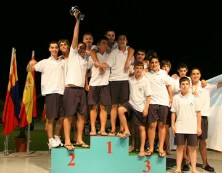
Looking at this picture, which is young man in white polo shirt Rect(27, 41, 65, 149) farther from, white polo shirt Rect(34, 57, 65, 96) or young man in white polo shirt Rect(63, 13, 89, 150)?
young man in white polo shirt Rect(63, 13, 89, 150)

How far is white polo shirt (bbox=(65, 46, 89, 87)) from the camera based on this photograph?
734 cm

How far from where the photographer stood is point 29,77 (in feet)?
32.9

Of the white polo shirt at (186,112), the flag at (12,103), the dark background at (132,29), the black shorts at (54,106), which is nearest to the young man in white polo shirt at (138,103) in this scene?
the white polo shirt at (186,112)

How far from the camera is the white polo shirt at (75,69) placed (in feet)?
24.1

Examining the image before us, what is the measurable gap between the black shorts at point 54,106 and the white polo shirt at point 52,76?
0.08 m

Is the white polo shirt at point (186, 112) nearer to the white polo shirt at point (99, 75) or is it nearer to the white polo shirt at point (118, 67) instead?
the white polo shirt at point (118, 67)

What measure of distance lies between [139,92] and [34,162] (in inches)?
108

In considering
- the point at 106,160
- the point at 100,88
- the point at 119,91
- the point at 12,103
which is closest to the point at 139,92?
the point at 119,91

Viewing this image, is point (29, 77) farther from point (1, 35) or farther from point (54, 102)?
point (1, 35)

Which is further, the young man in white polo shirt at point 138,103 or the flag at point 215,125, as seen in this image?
the flag at point 215,125

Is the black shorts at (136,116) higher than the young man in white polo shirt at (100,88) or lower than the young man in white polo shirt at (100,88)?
lower

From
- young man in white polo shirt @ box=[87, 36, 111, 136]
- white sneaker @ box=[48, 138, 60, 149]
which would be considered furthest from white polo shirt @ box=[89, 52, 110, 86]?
Result: white sneaker @ box=[48, 138, 60, 149]

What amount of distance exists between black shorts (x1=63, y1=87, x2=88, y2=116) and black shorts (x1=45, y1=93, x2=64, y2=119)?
0.17 metres

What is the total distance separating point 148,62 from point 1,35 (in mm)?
15842
